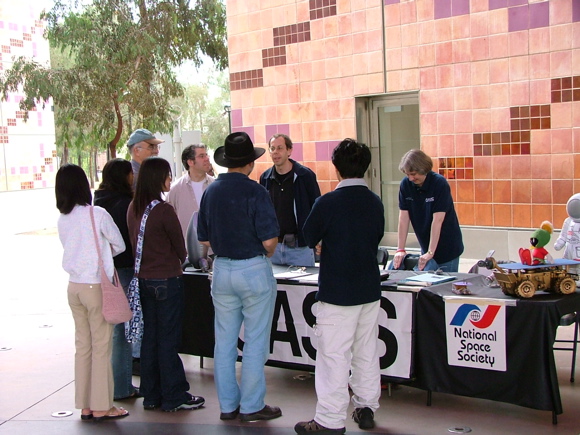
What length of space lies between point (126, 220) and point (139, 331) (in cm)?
82

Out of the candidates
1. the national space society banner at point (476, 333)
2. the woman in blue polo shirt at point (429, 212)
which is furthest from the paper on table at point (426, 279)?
the woman in blue polo shirt at point (429, 212)

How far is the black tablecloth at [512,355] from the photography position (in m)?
4.22

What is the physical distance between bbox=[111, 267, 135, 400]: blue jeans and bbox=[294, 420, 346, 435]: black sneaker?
1499 millimetres

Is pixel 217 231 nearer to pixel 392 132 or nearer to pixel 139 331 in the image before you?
pixel 139 331

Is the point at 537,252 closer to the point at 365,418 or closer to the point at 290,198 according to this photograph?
the point at 365,418

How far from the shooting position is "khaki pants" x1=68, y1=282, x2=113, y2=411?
183 inches

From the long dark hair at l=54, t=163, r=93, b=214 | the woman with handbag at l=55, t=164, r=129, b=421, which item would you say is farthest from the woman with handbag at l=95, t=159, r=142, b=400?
the long dark hair at l=54, t=163, r=93, b=214

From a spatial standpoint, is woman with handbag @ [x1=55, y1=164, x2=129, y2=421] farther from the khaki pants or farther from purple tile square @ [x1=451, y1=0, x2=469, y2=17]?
purple tile square @ [x1=451, y1=0, x2=469, y2=17]

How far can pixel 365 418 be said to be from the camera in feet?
14.5

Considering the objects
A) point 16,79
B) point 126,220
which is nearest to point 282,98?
point 126,220

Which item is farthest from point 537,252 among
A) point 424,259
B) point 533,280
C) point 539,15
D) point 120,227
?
point 539,15

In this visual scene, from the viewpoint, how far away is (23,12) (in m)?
39.4

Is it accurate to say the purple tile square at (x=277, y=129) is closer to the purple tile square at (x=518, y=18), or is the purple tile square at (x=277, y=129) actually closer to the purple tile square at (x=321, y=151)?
the purple tile square at (x=321, y=151)

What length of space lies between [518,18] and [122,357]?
6.17 metres
